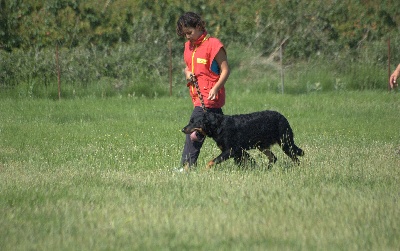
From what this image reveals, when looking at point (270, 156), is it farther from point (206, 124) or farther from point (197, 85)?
point (197, 85)

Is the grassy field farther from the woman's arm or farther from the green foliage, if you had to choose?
the green foliage

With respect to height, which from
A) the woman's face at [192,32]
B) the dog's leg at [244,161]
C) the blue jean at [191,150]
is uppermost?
the woman's face at [192,32]

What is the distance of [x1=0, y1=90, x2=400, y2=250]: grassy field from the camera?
6.39 m

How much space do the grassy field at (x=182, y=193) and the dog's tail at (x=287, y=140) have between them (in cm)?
21

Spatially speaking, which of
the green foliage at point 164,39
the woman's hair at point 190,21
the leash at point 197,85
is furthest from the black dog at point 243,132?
the green foliage at point 164,39

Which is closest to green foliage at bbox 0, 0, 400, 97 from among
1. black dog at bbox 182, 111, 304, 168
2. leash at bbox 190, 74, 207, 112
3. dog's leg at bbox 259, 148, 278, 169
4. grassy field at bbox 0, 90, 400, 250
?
grassy field at bbox 0, 90, 400, 250

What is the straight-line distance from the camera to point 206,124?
9.52 m

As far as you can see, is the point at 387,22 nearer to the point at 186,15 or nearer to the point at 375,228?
the point at 186,15

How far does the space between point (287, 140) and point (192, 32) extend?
1.88 metres

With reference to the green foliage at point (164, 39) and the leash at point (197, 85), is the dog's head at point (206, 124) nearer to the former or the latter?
the leash at point (197, 85)

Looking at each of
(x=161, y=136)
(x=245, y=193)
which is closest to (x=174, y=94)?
(x=161, y=136)

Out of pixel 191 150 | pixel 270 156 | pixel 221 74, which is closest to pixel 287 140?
pixel 270 156

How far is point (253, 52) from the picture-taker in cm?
2516

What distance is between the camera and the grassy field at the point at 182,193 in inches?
251
